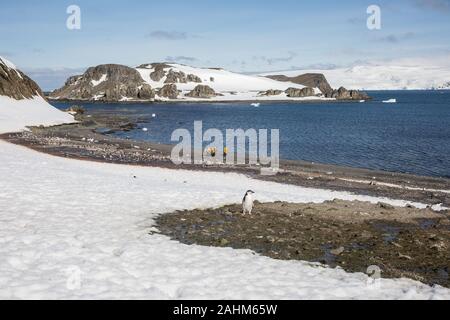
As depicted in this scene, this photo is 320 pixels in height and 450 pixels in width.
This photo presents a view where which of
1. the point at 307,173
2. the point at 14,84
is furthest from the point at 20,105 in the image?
the point at 307,173

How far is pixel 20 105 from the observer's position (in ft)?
Answer: 236

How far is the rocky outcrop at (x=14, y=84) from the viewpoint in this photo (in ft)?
238

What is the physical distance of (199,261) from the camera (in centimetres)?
1262

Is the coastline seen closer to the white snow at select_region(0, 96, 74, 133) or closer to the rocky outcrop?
the white snow at select_region(0, 96, 74, 133)

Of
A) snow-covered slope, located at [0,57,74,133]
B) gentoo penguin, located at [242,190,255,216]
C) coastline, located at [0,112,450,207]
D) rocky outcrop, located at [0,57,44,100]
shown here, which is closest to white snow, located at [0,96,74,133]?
snow-covered slope, located at [0,57,74,133]

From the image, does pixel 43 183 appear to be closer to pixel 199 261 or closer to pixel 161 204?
pixel 161 204

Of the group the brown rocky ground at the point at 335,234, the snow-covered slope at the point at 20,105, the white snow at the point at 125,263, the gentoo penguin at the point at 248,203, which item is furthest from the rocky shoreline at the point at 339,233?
the snow-covered slope at the point at 20,105

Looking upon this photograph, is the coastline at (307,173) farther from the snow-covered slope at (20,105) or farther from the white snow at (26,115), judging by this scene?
the snow-covered slope at (20,105)

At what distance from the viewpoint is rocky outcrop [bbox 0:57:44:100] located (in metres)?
72.6

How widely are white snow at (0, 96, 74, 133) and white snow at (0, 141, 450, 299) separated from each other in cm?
4085

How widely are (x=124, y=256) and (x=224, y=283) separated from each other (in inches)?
123

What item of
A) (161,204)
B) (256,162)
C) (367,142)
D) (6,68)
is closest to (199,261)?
(161,204)

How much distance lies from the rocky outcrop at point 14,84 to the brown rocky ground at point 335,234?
6339cm

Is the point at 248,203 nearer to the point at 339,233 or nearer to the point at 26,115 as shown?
the point at 339,233
